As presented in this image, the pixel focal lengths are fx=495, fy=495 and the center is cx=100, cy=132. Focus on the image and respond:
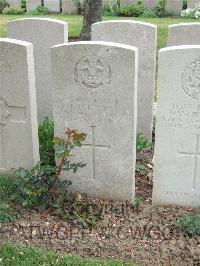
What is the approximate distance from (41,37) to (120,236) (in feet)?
10.7

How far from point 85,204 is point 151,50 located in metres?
2.43

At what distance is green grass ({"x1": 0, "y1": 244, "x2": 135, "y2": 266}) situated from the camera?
14.0ft

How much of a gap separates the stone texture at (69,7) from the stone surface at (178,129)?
633 inches

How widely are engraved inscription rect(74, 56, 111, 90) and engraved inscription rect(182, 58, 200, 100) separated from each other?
727 millimetres

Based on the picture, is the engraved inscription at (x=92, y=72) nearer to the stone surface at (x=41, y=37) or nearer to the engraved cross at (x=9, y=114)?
the engraved cross at (x=9, y=114)

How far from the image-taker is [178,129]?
15.9 feet

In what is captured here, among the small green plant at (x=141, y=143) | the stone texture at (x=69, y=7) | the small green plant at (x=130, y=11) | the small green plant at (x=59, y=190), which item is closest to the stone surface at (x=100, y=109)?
the small green plant at (x=59, y=190)

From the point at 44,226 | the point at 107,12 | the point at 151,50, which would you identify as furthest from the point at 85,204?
the point at 107,12

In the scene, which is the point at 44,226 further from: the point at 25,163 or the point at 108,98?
the point at 108,98

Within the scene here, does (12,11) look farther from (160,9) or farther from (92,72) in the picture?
(92,72)

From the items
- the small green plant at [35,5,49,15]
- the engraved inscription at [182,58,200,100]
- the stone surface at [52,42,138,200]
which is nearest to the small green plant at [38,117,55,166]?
the stone surface at [52,42,138,200]

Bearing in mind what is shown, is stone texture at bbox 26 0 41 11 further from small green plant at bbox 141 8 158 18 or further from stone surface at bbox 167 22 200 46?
stone surface at bbox 167 22 200 46

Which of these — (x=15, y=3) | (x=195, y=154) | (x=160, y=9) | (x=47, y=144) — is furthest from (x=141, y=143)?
(x=15, y=3)

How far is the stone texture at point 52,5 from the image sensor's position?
813 inches
